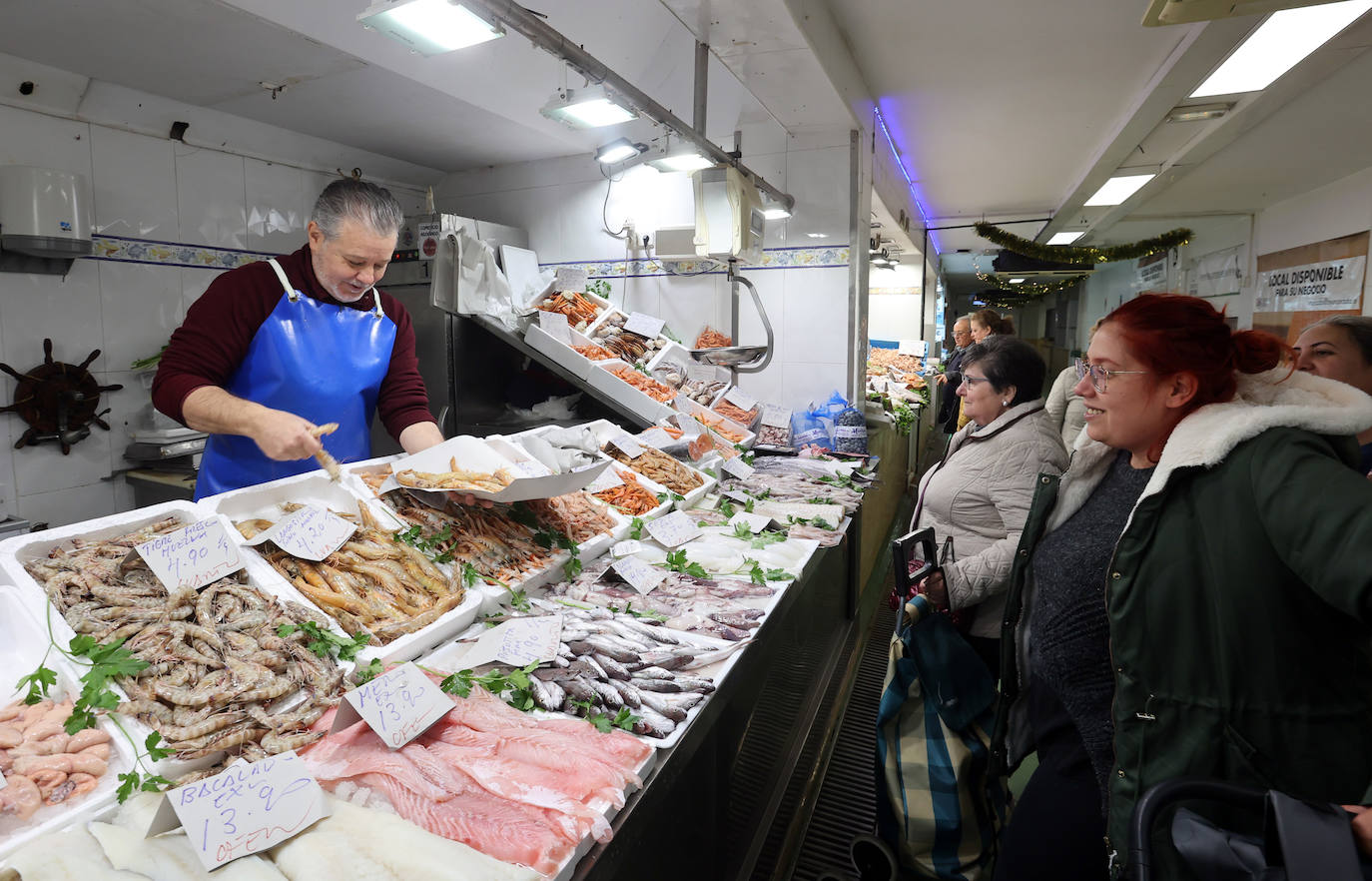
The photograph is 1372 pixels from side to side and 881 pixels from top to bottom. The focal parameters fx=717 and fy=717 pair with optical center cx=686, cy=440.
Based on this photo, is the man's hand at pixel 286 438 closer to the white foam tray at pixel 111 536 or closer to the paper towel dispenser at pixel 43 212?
the white foam tray at pixel 111 536

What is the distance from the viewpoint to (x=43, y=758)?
124 cm

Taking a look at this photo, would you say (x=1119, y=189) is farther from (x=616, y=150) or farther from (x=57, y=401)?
(x=57, y=401)

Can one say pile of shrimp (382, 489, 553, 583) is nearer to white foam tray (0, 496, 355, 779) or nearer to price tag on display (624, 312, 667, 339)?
white foam tray (0, 496, 355, 779)

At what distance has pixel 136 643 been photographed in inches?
59.9

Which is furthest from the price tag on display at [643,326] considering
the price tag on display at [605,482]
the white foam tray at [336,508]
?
the white foam tray at [336,508]

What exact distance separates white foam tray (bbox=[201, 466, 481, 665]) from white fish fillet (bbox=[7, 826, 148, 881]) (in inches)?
24.6

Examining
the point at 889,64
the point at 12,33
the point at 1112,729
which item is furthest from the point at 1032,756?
the point at 12,33

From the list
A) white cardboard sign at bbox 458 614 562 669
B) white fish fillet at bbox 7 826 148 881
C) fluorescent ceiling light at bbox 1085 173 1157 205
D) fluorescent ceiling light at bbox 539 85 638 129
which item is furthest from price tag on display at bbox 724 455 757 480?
fluorescent ceiling light at bbox 1085 173 1157 205

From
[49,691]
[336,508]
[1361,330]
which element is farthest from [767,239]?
[49,691]

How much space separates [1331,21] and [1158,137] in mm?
2785

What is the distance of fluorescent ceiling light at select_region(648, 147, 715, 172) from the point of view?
14.2 feet

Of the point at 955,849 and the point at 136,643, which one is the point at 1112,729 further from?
the point at 136,643

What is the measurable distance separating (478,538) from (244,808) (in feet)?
4.20

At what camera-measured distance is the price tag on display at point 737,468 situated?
4328 mm
